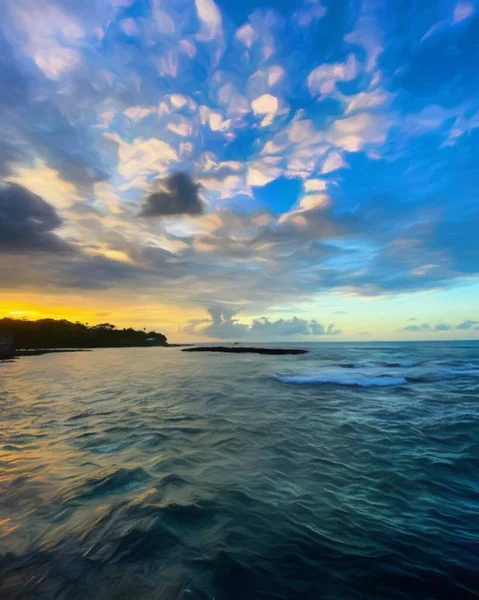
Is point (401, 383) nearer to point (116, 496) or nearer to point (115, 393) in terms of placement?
point (115, 393)

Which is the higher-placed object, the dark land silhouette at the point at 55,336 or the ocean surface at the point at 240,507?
the dark land silhouette at the point at 55,336

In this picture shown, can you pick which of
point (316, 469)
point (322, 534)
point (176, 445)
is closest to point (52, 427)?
point (176, 445)

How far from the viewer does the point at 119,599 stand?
3523 millimetres

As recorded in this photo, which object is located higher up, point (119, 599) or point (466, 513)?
point (119, 599)

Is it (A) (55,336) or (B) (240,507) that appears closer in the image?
(B) (240,507)

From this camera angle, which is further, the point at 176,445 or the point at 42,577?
the point at 176,445

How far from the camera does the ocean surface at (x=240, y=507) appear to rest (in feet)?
12.9

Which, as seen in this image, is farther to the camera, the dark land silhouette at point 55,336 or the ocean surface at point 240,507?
the dark land silhouette at point 55,336

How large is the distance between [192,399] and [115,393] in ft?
19.1

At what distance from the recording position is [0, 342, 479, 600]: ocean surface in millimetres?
3939

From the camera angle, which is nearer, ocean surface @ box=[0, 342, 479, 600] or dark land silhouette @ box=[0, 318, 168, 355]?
ocean surface @ box=[0, 342, 479, 600]

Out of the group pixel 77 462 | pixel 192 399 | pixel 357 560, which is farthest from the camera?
pixel 192 399

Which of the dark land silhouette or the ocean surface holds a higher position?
the dark land silhouette

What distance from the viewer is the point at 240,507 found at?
231 inches
